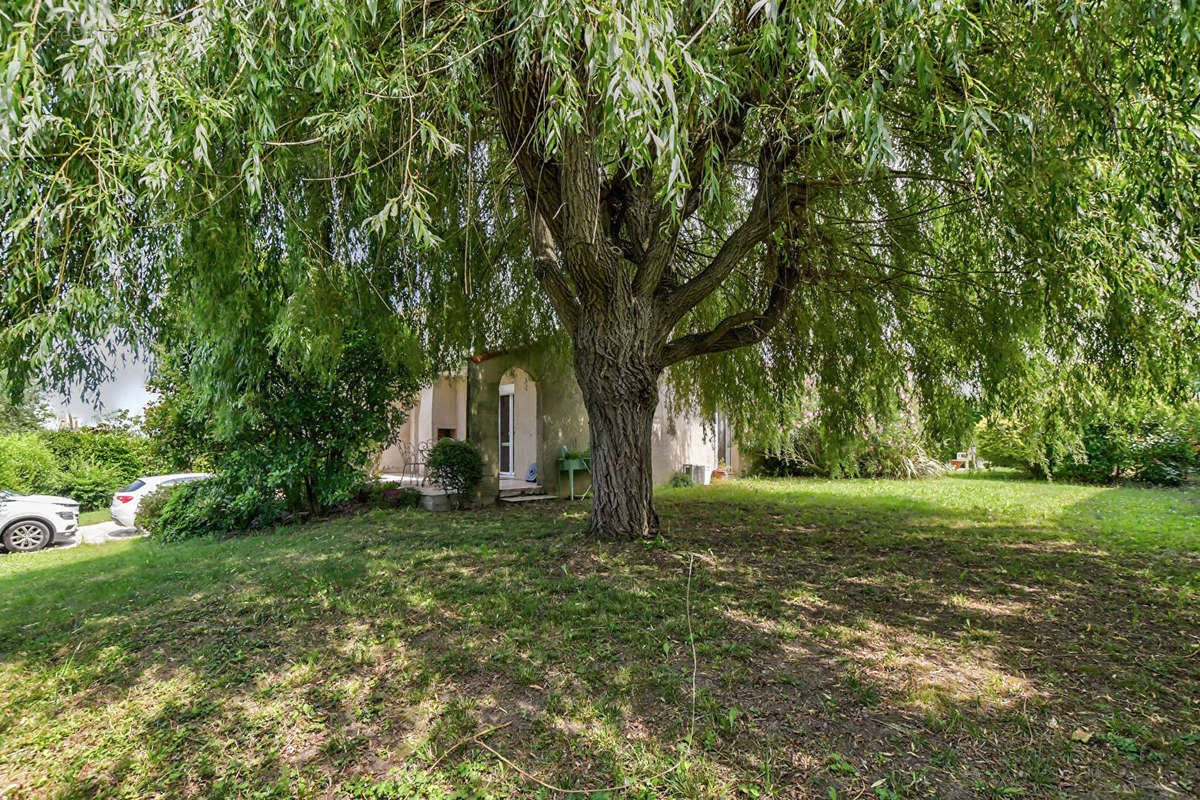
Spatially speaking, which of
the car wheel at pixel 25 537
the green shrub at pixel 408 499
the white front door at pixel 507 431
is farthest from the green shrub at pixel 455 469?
the car wheel at pixel 25 537

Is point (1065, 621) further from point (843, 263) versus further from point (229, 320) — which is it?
point (229, 320)

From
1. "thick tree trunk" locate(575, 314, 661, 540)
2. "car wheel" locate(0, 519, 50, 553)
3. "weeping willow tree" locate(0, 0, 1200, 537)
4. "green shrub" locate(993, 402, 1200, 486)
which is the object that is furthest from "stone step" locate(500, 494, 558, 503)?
"green shrub" locate(993, 402, 1200, 486)

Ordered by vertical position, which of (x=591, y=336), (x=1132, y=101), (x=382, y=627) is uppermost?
(x=1132, y=101)

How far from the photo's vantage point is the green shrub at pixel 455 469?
9.64m

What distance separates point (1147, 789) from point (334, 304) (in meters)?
6.29

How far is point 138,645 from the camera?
13.2ft

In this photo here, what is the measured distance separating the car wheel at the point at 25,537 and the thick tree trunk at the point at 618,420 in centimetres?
877

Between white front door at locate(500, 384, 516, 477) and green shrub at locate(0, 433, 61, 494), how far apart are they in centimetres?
923

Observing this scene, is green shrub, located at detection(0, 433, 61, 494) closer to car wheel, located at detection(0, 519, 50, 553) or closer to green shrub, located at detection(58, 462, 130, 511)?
green shrub, located at detection(58, 462, 130, 511)

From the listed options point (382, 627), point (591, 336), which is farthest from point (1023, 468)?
point (382, 627)

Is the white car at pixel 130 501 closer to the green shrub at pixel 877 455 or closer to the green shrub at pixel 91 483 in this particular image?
the green shrub at pixel 91 483

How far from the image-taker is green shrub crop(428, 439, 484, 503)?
964 centimetres

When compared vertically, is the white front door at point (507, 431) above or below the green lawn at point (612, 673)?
above

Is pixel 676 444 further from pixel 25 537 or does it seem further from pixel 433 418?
pixel 25 537
